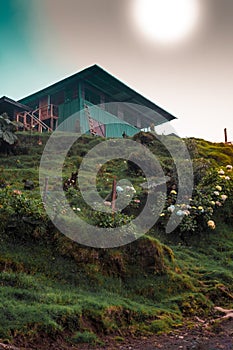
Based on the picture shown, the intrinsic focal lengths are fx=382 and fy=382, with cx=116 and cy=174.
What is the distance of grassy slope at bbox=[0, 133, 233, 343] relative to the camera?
5.67 metres

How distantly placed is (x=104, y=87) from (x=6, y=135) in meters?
11.7

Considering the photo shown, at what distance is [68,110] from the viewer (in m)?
25.9

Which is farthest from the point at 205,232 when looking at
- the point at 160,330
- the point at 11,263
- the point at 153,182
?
the point at 11,263

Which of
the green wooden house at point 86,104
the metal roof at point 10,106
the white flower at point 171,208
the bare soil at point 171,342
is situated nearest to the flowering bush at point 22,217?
the bare soil at point 171,342

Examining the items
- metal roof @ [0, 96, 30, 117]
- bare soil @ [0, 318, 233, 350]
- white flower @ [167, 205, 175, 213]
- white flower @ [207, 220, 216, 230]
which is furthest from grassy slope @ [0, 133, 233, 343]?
metal roof @ [0, 96, 30, 117]

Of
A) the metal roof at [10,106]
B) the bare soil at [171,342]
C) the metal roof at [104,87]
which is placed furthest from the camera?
the metal roof at [10,106]

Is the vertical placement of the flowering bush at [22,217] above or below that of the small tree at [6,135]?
below

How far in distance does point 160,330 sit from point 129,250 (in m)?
2.17

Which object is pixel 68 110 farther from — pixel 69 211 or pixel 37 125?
pixel 69 211

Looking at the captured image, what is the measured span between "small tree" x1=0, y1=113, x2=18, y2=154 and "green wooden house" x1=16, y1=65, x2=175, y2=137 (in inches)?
236

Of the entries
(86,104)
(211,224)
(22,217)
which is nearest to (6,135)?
(86,104)

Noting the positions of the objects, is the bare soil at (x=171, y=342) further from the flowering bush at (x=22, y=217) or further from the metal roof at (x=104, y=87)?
the metal roof at (x=104, y=87)

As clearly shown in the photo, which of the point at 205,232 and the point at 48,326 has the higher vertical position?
the point at 205,232

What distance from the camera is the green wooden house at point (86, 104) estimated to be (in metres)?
24.9
